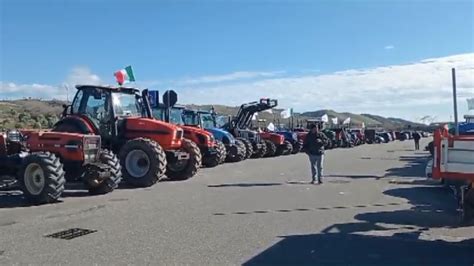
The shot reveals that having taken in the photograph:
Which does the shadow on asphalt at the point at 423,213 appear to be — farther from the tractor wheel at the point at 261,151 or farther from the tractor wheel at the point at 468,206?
the tractor wheel at the point at 261,151

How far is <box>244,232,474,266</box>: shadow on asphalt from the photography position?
21.5 feet

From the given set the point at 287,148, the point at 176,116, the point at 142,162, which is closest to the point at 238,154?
the point at 176,116

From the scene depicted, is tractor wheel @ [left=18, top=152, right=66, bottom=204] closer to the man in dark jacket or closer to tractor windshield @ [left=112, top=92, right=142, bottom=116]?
tractor windshield @ [left=112, top=92, right=142, bottom=116]

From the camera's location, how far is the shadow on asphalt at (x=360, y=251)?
6.55 meters

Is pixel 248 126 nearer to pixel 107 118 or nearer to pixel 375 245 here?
pixel 107 118

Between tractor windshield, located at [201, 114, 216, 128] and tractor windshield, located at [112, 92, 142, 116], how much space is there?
962cm

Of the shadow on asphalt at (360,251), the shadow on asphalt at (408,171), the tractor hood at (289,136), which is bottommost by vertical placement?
the shadow on asphalt at (360,251)

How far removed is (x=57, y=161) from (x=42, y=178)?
1.48 feet

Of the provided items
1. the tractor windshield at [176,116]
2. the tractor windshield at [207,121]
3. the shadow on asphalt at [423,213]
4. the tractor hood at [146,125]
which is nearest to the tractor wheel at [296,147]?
the tractor windshield at [207,121]

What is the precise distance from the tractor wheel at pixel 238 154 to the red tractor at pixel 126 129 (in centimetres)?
971

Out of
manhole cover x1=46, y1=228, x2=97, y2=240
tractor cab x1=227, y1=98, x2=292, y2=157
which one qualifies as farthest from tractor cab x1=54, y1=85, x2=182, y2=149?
tractor cab x1=227, y1=98, x2=292, y2=157

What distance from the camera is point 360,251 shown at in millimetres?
7090

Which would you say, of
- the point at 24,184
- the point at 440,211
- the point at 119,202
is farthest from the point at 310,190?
the point at 24,184

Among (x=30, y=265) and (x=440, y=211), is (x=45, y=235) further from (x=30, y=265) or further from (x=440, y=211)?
(x=440, y=211)
